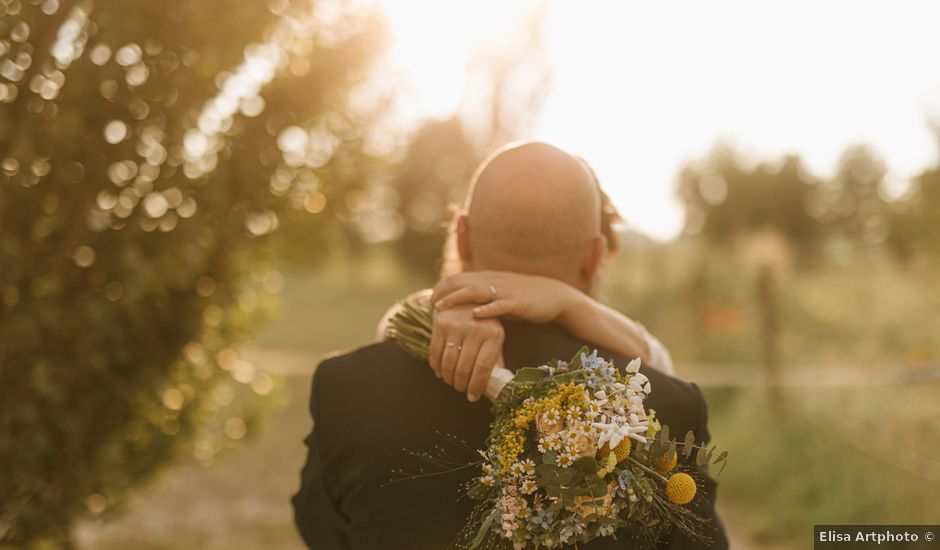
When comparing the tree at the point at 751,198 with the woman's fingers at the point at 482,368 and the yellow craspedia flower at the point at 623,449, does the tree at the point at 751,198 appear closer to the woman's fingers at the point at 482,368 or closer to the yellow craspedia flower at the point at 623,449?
the woman's fingers at the point at 482,368

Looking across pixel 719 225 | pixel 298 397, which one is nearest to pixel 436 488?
pixel 298 397

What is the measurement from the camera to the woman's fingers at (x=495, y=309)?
1.95 metres

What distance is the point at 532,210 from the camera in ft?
6.61

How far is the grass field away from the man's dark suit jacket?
2.63 m

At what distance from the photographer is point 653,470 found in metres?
1.79

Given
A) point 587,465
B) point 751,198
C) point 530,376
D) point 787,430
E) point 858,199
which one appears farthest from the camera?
point 751,198

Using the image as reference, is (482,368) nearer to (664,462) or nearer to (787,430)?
(664,462)

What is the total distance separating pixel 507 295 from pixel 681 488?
2.07 ft

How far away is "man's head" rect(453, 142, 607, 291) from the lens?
2025 millimetres

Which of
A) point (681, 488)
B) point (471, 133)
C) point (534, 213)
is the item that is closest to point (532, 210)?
point (534, 213)

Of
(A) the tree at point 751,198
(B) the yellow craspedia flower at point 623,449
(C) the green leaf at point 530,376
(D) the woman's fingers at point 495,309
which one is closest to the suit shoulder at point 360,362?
(D) the woman's fingers at point 495,309

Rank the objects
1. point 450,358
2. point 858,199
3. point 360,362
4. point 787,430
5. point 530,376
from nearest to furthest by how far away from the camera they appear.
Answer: point 530,376
point 450,358
point 360,362
point 787,430
point 858,199

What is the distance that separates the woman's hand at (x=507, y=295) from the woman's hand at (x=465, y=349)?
31mm

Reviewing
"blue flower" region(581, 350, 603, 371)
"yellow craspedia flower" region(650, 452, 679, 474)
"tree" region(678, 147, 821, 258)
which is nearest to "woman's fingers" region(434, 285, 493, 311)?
"blue flower" region(581, 350, 603, 371)
